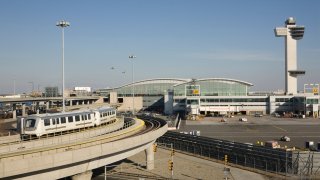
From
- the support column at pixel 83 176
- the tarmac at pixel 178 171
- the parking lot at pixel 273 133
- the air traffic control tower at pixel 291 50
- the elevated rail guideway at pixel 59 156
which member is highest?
the air traffic control tower at pixel 291 50

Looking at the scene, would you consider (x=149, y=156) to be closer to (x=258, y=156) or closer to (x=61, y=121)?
(x=61, y=121)

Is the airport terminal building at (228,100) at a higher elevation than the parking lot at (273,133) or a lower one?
higher

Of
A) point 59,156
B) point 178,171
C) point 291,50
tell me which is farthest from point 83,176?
point 291,50

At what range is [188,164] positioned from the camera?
4419 cm

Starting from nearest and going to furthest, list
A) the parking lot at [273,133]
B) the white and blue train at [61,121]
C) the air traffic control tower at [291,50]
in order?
the white and blue train at [61,121] → the parking lot at [273,133] → the air traffic control tower at [291,50]

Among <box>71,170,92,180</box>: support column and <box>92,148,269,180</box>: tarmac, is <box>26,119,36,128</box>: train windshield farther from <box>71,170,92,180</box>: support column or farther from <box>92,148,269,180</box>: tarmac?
<box>92,148,269,180</box>: tarmac

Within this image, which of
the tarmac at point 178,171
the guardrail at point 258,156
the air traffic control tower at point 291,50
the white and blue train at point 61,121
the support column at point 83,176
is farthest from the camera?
the air traffic control tower at point 291,50

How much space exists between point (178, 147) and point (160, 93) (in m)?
93.3

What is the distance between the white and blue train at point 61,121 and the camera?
1163 inches

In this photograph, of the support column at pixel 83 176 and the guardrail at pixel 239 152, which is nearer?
the support column at pixel 83 176

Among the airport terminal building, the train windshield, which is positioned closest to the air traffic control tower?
the airport terminal building

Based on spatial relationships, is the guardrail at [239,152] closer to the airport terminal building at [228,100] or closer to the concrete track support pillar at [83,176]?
the concrete track support pillar at [83,176]

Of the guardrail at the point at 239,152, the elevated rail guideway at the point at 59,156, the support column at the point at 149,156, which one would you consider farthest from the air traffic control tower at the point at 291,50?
the elevated rail guideway at the point at 59,156

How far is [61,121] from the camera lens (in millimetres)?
33344
